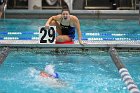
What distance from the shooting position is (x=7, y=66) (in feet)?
25.6

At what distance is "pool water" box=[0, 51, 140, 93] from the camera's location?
20.7 feet

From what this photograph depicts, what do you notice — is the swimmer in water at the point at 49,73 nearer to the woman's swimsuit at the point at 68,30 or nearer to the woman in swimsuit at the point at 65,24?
the woman in swimsuit at the point at 65,24

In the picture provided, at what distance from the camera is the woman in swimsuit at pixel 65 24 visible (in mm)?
8648

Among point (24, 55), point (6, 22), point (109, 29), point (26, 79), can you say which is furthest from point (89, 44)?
point (6, 22)

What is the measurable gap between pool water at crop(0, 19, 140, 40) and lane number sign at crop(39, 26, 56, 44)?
268cm

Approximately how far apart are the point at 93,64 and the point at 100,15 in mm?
8622

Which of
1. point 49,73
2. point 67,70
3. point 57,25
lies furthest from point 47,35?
point 49,73

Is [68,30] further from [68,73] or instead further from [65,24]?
[68,73]

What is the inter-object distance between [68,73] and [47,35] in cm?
138

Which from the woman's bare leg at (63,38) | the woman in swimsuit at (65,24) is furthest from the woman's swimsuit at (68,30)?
the woman's bare leg at (63,38)

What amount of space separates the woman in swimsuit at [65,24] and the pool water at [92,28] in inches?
85.6

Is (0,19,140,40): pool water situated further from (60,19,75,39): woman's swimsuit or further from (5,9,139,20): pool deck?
(60,19,75,39): woman's swimsuit

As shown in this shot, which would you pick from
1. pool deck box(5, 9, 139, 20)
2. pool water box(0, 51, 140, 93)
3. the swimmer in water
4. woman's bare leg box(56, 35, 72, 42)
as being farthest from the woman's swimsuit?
pool deck box(5, 9, 139, 20)

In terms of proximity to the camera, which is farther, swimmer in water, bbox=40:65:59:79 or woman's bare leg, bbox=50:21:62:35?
woman's bare leg, bbox=50:21:62:35
